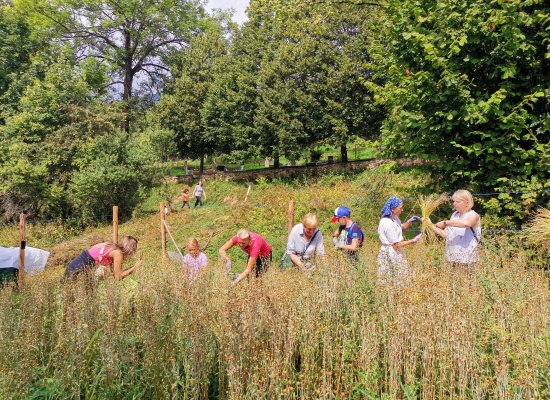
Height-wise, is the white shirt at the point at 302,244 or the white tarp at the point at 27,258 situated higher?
the white shirt at the point at 302,244

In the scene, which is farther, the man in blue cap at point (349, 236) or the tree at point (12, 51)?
the tree at point (12, 51)

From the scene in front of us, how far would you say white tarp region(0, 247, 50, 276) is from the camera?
682cm

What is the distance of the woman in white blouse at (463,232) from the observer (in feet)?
14.2

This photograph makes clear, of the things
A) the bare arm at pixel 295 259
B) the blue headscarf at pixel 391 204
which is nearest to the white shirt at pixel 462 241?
the blue headscarf at pixel 391 204

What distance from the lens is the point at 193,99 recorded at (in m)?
27.8

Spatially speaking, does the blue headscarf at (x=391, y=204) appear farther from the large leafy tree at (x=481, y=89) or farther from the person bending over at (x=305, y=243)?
the large leafy tree at (x=481, y=89)

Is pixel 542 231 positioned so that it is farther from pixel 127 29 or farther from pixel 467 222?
pixel 127 29

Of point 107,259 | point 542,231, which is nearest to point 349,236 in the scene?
point 542,231

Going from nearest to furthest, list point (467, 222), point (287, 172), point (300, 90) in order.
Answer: point (467, 222) → point (300, 90) → point (287, 172)

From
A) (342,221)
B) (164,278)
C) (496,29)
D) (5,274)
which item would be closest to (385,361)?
(164,278)

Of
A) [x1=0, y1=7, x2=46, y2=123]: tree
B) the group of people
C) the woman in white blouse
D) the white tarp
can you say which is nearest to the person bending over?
the group of people

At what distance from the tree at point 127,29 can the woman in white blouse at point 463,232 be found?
2612 centimetres

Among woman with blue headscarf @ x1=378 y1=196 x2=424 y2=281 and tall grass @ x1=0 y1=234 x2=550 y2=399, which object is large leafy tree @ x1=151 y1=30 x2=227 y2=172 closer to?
woman with blue headscarf @ x1=378 y1=196 x2=424 y2=281

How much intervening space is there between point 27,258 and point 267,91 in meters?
17.4
